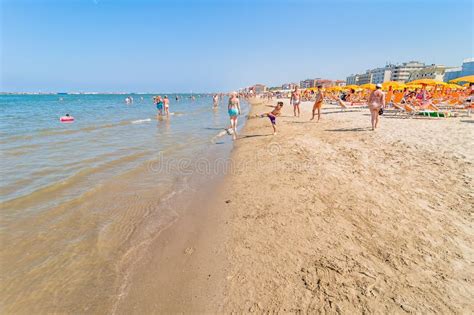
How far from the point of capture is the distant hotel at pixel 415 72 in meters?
86.1

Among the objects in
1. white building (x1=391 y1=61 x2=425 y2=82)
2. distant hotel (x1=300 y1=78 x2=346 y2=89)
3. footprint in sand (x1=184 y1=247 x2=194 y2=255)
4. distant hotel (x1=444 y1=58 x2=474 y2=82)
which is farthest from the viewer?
white building (x1=391 y1=61 x2=425 y2=82)

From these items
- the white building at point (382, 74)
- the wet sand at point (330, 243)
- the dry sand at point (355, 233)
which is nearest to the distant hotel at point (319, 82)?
the white building at point (382, 74)

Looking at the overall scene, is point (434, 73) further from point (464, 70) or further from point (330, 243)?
point (330, 243)

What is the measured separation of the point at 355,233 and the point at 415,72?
126 metres

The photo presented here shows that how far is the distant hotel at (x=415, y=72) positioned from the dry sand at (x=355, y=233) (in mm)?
105850

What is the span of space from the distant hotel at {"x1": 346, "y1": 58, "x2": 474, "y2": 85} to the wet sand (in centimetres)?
10636

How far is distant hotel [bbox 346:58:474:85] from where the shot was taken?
86062 mm

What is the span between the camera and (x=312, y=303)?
207 cm

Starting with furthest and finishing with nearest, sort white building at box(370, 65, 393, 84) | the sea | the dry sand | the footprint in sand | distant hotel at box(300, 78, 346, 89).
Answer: white building at box(370, 65, 393, 84) < distant hotel at box(300, 78, 346, 89) < the footprint in sand < the sea < the dry sand

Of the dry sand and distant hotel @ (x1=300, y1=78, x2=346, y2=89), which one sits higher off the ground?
distant hotel @ (x1=300, y1=78, x2=346, y2=89)

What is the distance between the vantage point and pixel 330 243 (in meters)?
2.87

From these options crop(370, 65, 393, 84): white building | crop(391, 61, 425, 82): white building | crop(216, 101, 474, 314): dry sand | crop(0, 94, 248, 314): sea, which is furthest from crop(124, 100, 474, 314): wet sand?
crop(391, 61, 425, 82): white building

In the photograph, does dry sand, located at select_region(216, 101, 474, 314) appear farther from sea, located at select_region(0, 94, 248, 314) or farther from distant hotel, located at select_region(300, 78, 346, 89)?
distant hotel, located at select_region(300, 78, 346, 89)

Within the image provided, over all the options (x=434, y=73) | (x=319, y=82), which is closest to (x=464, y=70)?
(x=434, y=73)
